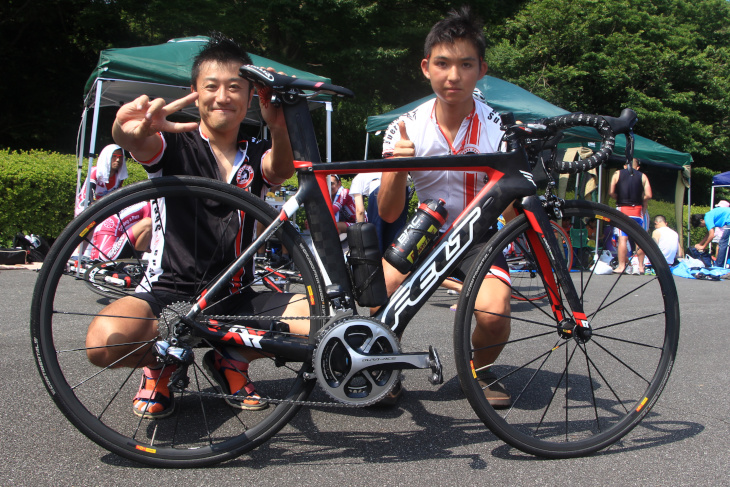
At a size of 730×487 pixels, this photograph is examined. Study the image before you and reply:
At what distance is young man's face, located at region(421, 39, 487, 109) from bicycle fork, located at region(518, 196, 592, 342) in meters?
0.70

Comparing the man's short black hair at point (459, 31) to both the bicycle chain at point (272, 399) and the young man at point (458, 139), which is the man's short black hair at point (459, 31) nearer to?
the young man at point (458, 139)

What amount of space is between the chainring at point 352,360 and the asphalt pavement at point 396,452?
0.91 feet

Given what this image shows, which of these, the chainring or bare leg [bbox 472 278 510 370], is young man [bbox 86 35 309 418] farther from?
bare leg [bbox 472 278 510 370]

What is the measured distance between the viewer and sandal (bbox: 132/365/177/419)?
2369 mm

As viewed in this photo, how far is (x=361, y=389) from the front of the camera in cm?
207

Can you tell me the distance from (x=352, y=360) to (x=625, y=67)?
1143 inches

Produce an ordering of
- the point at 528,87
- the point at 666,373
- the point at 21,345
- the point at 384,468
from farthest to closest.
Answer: the point at 528,87
the point at 21,345
the point at 666,373
the point at 384,468

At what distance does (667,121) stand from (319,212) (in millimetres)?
29302

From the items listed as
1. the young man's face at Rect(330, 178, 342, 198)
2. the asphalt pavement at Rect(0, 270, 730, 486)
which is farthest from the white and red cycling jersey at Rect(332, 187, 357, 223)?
the asphalt pavement at Rect(0, 270, 730, 486)

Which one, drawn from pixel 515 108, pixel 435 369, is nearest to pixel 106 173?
pixel 435 369

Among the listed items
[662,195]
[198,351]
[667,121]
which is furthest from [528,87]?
[198,351]

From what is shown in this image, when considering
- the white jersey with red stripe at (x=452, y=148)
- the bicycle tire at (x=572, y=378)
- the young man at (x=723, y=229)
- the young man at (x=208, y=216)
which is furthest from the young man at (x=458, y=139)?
the young man at (x=723, y=229)

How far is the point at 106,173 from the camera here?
598 centimetres

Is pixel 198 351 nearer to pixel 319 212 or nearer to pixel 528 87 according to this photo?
pixel 319 212
